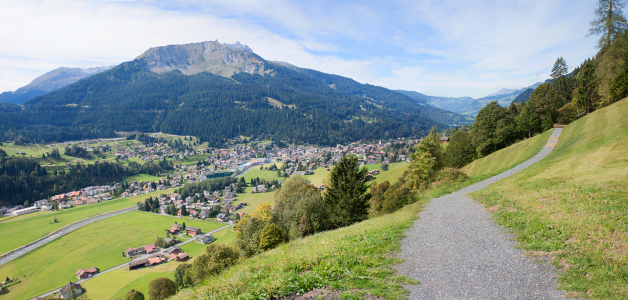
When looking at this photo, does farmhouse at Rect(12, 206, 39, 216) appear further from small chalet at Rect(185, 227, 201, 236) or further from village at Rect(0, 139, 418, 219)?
small chalet at Rect(185, 227, 201, 236)

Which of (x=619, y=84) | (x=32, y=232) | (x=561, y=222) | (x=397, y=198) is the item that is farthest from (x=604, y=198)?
(x=32, y=232)

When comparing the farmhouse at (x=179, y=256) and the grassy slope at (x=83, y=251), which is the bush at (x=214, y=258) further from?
the grassy slope at (x=83, y=251)

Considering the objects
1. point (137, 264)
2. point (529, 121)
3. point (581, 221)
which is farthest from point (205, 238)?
point (529, 121)

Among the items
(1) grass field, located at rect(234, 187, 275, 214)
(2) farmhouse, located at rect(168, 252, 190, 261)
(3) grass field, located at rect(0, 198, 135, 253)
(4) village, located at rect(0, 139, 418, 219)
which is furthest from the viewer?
(4) village, located at rect(0, 139, 418, 219)

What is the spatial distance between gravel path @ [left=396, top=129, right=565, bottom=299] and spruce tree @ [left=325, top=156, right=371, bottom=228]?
45.5ft

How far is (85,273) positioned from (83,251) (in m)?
14.6

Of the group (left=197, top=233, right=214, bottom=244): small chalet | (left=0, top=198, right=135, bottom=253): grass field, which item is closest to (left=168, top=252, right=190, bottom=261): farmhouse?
(left=197, top=233, right=214, bottom=244): small chalet

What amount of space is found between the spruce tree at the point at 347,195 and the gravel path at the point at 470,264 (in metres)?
13.9

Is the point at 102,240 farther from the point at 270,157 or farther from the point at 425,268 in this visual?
the point at 270,157

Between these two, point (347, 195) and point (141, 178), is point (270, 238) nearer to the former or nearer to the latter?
point (347, 195)

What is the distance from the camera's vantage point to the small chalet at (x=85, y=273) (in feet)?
144

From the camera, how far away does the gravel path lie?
5.74 m

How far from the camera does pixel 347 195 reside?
26.4m

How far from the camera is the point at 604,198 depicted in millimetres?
9703
